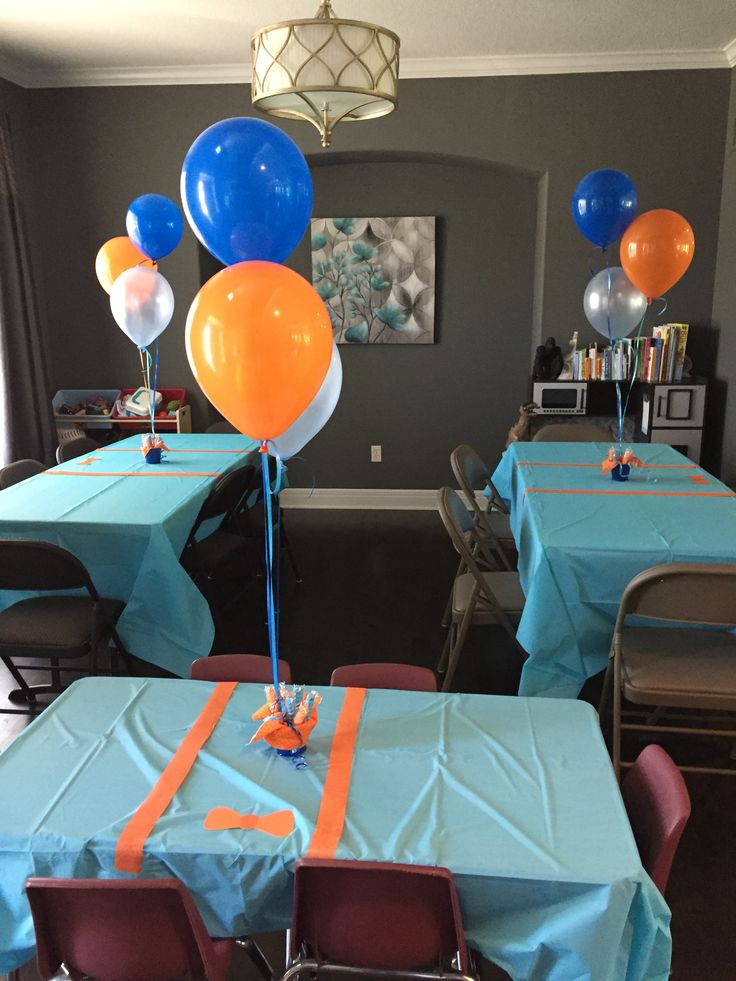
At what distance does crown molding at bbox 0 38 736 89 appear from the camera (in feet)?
16.0

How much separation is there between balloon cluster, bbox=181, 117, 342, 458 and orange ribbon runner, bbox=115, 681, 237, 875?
0.68 m

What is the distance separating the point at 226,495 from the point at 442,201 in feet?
10.4

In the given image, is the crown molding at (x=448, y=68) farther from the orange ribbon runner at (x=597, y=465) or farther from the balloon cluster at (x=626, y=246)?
the orange ribbon runner at (x=597, y=465)

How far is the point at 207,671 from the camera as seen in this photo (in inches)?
82.8

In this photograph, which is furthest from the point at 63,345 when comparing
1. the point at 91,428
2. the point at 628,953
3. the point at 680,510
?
the point at 628,953

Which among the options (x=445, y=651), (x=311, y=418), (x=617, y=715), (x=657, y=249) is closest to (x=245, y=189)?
(x=311, y=418)

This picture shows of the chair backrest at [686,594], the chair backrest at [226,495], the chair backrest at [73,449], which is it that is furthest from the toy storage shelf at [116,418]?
the chair backrest at [686,594]

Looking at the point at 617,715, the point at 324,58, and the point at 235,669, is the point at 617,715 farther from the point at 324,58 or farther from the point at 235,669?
the point at 324,58

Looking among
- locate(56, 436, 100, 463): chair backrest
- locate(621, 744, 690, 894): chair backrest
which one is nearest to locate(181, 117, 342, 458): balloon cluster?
locate(621, 744, 690, 894): chair backrest

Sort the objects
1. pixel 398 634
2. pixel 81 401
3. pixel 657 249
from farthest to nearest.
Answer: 1. pixel 81 401
2. pixel 398 634
3. pixel 657 249

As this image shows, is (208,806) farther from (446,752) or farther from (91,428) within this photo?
(91,428)

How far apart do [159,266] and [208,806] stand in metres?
4.59

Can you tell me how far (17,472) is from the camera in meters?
3.92

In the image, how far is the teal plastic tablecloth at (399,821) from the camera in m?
1.37
